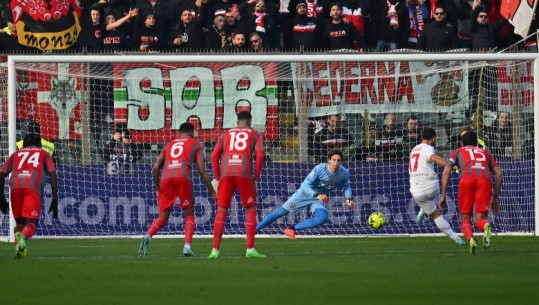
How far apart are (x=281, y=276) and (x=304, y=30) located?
1406 centimetres

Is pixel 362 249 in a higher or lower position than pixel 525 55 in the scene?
lower

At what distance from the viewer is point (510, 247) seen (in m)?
21.3

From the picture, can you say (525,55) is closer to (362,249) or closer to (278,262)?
(362,249)

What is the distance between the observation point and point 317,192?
24969 mm

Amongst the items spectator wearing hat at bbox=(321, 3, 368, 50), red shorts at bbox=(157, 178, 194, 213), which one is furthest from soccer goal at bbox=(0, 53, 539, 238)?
red shorts at bbox=(157, 178, 194, 213)

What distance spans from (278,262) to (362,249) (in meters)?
3.87

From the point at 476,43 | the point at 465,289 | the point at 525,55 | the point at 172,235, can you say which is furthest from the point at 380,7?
the point at 465,289

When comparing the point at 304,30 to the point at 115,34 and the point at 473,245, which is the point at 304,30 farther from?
the point at 473,245

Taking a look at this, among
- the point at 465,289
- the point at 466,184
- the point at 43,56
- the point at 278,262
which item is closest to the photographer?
the point at 465,289

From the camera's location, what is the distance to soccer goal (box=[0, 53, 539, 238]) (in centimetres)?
2648

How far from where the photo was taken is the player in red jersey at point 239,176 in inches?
735

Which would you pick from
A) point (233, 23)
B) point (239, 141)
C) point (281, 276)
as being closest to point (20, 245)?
point (239, 141)

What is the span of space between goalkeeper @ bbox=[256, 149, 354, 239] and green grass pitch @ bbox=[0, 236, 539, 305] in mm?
2711

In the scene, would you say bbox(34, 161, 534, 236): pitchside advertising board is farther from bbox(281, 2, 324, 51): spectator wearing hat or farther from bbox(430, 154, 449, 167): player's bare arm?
bbox(430, 154, 449, 167): player's bare arm
